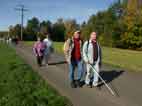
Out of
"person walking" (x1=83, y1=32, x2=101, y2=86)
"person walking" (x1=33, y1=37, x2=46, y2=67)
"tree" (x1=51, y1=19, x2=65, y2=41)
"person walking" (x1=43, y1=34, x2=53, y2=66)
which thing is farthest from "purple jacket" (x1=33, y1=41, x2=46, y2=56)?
"tree" (x1=51, y1=19, x2=65, y2=41)

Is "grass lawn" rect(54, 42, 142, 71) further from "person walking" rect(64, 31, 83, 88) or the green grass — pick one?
the green grass

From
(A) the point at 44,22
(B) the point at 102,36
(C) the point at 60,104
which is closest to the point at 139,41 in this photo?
(B) the point at 102,36

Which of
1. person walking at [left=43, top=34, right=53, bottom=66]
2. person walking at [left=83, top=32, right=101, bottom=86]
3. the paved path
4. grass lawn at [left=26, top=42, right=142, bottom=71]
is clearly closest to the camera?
the paved path

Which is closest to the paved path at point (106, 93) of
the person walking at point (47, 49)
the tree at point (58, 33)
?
the person walking at point (47, 49)

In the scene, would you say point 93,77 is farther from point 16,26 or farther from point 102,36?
point 16,26

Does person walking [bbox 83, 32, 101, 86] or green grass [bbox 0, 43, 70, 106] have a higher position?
person walking [bbox 83, 32, 101, 86]

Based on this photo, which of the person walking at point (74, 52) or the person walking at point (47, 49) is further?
the person walking at point (47, 49)

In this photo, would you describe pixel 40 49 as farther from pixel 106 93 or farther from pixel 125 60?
pixel 106 93

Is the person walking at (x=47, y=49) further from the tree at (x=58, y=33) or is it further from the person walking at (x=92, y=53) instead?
the tree at (x=58, y=33)

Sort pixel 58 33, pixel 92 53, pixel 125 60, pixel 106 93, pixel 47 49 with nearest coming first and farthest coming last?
pixel 106 93, pixel 92 53, pixel 47 49, pixel 125 60, pixel 58 33

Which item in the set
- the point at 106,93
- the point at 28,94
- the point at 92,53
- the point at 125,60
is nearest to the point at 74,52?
the point at 92,53

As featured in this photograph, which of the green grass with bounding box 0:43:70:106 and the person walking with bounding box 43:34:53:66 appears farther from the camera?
the person walking with bounding box 43:34:53:66

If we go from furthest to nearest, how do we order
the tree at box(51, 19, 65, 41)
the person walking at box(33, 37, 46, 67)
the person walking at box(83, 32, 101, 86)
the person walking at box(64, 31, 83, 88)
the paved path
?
1. the tree at box(51, 19, 65, 41)
2. the person walking at box(33, 37, 46, 67)
3. the person walking at box(64, 31, 83, 88)
4. the person walking at box(83, 32, 101, 86)
5. the paved path

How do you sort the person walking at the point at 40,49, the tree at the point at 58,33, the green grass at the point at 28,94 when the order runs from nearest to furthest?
the green grass at the point at 28,94 < the person walking at the point at 40,49 < the tree at the point at 58,33
